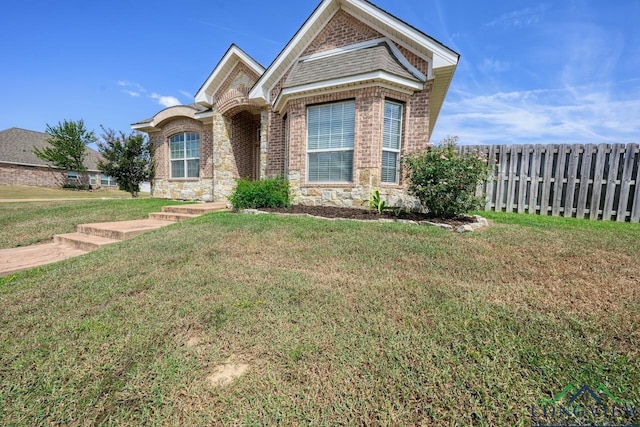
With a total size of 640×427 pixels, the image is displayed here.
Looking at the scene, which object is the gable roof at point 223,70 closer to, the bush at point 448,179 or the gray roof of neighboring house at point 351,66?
the gray roof of neighboring house at point 351,66

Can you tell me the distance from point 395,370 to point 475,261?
94.7 inches

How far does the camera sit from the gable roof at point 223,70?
33.3ft

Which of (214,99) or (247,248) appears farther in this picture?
(214,99)

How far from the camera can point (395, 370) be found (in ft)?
6.33

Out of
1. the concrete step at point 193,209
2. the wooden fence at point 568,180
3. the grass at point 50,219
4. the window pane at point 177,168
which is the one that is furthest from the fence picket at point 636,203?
the window pane at point 177,168

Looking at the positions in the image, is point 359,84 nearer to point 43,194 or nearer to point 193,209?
point 193,209

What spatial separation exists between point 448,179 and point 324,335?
15.3 ft

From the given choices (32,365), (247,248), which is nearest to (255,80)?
(247,248)

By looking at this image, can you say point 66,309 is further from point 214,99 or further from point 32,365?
point 214,99

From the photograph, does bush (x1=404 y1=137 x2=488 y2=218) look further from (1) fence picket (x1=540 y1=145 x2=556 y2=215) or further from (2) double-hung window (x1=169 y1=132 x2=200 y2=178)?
(2) double-hung window (x1=169 y1=132 x2=200 y2=178)

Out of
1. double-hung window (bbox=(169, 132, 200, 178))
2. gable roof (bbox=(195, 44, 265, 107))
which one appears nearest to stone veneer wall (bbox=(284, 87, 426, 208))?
gable roof (bbox=(195, 44, 265, 107))

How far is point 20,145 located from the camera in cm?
2889

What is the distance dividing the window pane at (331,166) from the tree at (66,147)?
94.6 ft

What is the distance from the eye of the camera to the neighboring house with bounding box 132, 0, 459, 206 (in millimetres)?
7215
